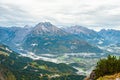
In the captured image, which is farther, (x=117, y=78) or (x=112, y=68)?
(x=112, y=68)

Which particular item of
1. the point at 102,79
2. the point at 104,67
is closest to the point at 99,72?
Answer: the point at 104,67

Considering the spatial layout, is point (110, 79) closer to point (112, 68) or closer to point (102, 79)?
point (102, 79)

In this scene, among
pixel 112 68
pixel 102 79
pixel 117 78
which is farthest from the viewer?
pixel 112 68

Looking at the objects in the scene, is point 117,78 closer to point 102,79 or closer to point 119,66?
point 102,79

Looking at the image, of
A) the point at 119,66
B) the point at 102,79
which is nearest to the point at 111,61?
the point at 119,66

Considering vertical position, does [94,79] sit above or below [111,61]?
below

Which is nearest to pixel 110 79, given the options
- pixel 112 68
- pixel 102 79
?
pixel 102 79

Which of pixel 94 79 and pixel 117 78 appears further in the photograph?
pixel 94 79

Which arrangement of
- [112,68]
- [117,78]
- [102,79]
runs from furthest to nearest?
[112,68]
[102,79]
[117,78]
